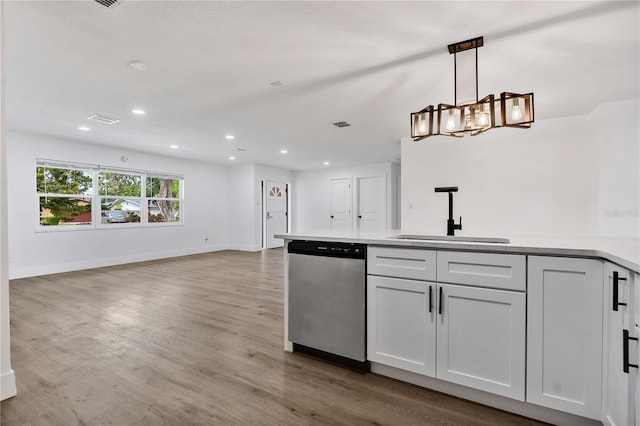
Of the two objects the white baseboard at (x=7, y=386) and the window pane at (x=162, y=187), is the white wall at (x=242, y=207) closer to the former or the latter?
the window pane at (x=162, y=187)

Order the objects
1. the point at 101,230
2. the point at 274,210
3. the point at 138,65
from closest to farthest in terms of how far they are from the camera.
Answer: the point at 138,65 < the point at 101,230 < the point at 274,210

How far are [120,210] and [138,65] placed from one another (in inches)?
187

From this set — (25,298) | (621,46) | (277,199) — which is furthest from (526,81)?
(277,199)

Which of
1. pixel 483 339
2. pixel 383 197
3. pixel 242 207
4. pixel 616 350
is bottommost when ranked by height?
pixel 483 339

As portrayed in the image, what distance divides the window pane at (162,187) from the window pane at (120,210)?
15.5 inches

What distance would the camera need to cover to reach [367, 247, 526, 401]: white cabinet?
1.71 meters

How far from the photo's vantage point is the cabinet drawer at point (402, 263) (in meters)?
1.91

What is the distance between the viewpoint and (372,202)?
8.59 m

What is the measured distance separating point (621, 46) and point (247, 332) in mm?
3806

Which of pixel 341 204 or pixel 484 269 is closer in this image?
pixel 484 269

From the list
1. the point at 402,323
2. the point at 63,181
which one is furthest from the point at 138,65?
the point at 63,181

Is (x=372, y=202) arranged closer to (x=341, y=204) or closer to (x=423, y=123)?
(x=341, y=204)

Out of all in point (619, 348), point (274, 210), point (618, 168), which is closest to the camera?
point (619, 348)

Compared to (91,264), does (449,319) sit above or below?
above
